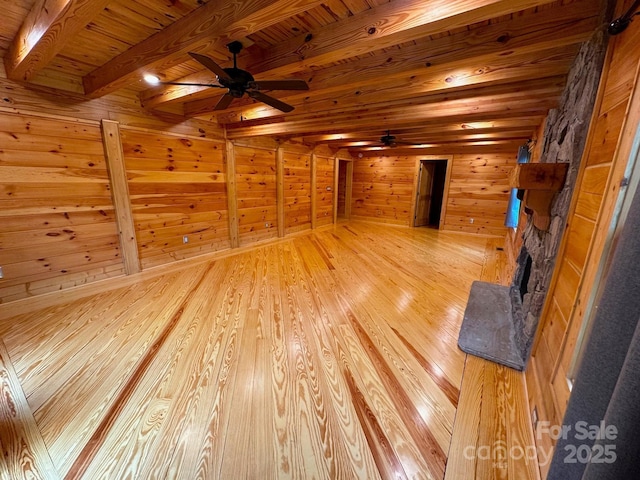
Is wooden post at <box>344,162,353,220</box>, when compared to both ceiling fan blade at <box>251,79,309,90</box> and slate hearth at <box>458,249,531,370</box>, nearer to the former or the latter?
slate hearth at <box>458,249,531,370</box>

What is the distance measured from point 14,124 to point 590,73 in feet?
15.1

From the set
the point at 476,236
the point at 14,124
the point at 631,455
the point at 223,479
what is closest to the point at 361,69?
the point at 631,455

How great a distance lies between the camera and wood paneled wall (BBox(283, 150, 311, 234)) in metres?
5.57

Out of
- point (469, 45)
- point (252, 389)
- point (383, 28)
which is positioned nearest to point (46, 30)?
point (383, 28)

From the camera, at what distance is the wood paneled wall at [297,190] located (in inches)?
219

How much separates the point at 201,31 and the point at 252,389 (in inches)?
89.3

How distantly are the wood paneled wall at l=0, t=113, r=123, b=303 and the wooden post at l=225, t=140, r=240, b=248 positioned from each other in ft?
5.55

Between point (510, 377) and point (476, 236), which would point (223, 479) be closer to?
point (510, 377)

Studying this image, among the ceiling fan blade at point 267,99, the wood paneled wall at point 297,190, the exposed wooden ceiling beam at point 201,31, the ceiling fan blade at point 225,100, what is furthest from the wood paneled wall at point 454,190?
the exposed wooden ceiling beam at point 201,31

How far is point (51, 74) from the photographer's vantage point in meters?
2.48

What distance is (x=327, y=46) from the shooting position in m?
1.69

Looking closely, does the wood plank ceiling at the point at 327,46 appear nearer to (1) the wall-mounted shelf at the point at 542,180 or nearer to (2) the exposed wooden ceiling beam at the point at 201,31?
(2) the exposed wooden ceiling beam at the point at 201,31

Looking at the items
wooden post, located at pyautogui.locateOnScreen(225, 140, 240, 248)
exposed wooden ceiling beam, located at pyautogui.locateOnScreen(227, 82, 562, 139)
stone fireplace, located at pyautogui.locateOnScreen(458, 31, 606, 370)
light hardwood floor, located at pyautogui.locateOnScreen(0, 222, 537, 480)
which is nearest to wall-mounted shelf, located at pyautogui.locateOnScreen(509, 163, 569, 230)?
stone fireplace, located at pyautogui.locateOnScreen(458, 31, 606, 370)

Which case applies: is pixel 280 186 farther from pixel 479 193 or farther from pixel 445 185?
pixel 479 193
